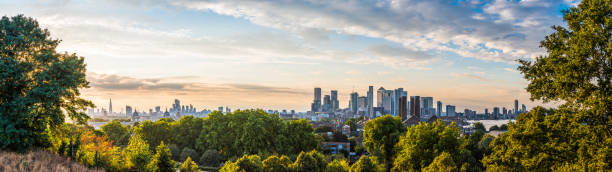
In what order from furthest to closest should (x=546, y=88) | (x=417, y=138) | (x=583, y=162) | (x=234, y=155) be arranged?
(x=234, y=155), (x=417, y=138), (x=546, y=88), (x=583, y=162)

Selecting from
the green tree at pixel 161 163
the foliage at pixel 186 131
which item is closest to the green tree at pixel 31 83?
the green tree at pixel 161 163

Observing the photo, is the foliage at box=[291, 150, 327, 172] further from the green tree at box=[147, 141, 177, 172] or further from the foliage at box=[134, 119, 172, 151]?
the foliage at box=[134, 119, 172, 151]

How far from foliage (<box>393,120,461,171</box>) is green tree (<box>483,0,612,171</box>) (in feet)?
49.2

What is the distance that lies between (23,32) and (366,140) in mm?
38239

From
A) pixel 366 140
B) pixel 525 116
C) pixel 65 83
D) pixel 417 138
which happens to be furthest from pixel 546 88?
pixel 366 140

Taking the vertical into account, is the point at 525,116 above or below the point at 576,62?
below

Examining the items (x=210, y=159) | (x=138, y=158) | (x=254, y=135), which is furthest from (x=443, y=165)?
(x=210, y=159)

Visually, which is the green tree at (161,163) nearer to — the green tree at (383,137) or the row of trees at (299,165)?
the row of trees at (299,165)

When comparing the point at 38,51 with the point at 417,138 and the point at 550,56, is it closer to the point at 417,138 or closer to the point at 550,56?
the point at 550,56

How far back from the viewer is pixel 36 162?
15.3 meters

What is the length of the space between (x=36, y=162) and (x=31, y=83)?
18.1ft

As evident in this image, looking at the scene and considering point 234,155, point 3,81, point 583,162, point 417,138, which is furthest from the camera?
point 234,155

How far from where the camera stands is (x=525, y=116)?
18.8 metres

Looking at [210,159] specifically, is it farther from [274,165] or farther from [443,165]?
[443,165]
